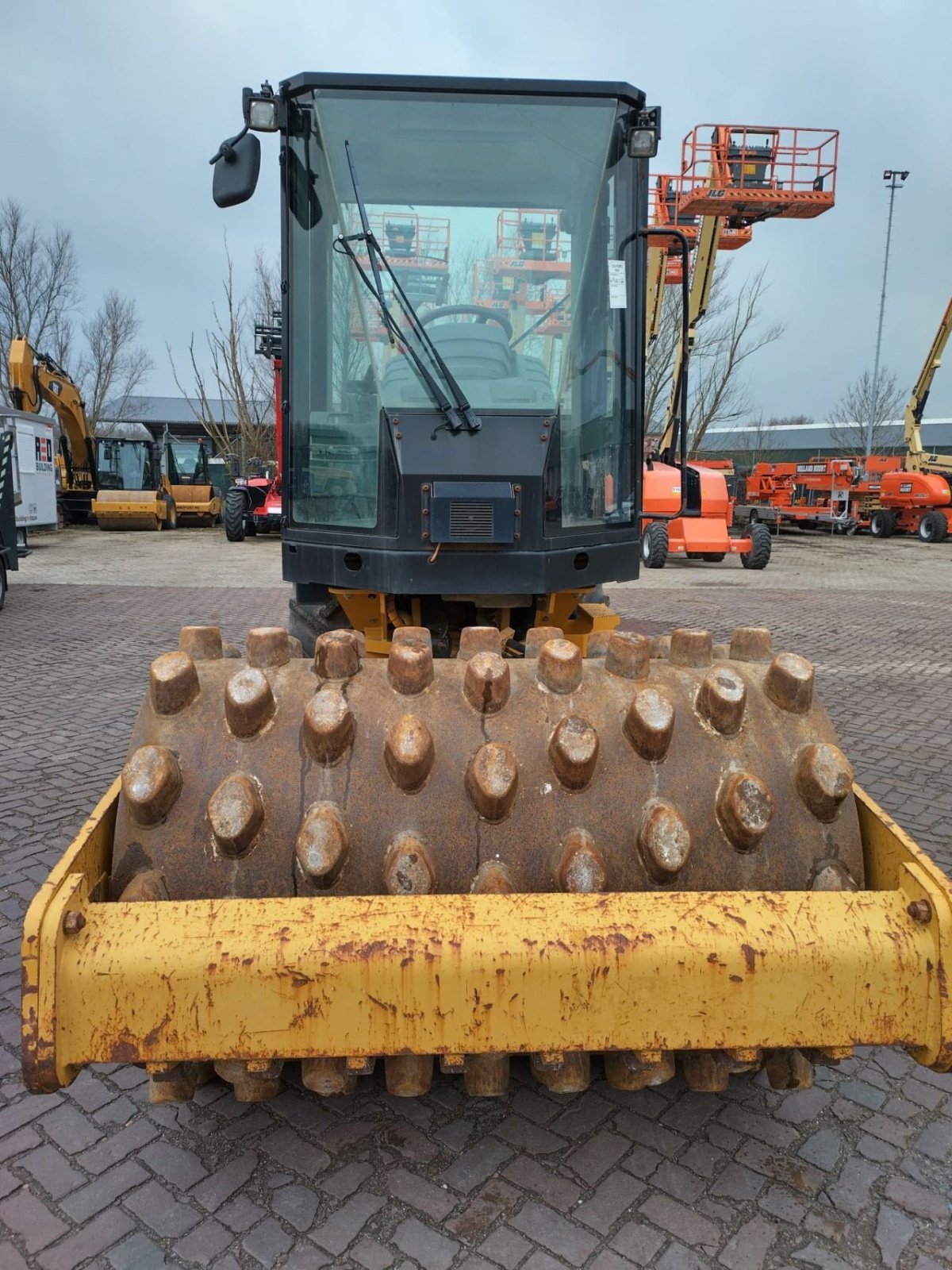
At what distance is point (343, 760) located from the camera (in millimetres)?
2189

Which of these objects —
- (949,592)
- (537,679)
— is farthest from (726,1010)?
(949,592)

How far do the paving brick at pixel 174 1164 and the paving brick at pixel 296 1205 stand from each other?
22cm

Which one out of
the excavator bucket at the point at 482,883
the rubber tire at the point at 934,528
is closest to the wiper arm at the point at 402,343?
the excavator bucket at the point at 482,883

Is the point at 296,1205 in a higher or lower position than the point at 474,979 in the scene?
lower

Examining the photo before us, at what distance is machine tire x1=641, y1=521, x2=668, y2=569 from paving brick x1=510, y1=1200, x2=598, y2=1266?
14711 mm

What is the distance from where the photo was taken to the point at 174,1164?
2.34 metres

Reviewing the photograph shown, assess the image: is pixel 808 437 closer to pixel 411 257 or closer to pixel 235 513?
pixel 235 513

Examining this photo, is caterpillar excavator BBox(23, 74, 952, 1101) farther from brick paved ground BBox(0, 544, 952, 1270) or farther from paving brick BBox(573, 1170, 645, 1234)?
paving brick BBox(573, 1170, 645, 1234)

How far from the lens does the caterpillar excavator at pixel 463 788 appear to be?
1.78 m

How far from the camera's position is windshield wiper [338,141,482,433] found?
304cm

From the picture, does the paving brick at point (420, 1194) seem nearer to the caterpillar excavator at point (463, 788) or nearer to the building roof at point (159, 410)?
the caterpillar excavator at point (463, 788)

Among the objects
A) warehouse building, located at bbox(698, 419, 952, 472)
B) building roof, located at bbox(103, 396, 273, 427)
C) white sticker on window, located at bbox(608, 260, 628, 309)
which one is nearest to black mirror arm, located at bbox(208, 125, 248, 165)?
white sticker on window, located at bbox(608, 260, 628, 309)

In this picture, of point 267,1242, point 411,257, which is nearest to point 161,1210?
point 267,1242

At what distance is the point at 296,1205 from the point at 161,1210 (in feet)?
1.07
